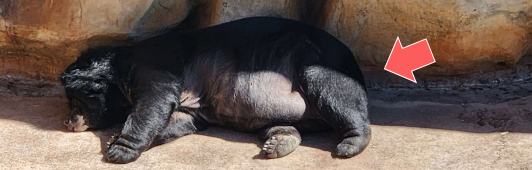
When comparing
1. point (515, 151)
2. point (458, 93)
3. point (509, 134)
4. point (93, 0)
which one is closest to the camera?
point (515, 151)

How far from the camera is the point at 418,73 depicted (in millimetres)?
4715

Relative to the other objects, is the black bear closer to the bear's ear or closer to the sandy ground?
the bear's ear

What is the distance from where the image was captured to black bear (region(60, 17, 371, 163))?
377 cm

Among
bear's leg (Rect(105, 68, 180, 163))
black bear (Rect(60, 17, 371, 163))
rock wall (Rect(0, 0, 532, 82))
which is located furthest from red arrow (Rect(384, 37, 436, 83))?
bear's leg (Rect(105, 68, 180, 163))

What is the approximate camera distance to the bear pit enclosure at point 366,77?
353 centimetres

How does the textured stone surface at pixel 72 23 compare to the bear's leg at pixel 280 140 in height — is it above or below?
above

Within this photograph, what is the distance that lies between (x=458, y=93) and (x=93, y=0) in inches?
117

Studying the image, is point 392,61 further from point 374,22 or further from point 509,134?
point 509,134

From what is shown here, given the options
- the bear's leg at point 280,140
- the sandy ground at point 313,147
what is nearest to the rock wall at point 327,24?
the sandy ground at point 313,147

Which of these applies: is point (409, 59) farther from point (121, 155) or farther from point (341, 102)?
point (121, 155)

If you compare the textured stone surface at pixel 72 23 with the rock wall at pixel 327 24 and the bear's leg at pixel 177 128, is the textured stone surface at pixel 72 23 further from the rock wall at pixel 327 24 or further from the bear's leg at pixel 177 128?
the bear's leg at pixel 177 128

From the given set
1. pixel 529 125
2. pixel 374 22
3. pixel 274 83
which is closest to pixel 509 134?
pixel 529 125

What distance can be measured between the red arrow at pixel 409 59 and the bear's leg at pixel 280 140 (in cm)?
122

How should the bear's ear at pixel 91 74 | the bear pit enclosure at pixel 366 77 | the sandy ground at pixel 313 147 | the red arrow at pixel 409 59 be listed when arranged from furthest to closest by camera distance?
the red arrow at pixel 409 59 → the bear's ear at pixel 91 74 → the bear pit enclosure at pixel 366 77 → the sandy ground at pixel 313 147
